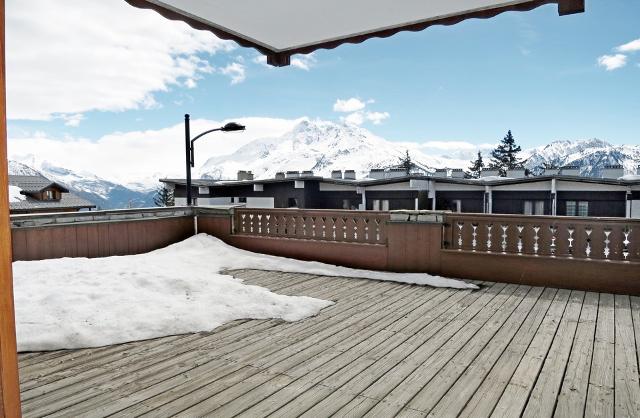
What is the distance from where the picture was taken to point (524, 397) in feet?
7.95

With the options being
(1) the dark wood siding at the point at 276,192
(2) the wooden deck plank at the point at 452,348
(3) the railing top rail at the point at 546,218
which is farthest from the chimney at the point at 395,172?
(2) the wooden deck plank at the point at 452,348

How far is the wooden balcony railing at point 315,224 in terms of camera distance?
6.46 meters

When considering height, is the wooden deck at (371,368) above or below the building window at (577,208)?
below

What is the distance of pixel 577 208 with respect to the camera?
17781 millimetres

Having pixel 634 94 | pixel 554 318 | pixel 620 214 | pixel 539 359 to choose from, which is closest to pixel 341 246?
pixel 554 318

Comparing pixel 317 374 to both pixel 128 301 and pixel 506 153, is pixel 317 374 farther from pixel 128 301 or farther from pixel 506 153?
pixel 506 153

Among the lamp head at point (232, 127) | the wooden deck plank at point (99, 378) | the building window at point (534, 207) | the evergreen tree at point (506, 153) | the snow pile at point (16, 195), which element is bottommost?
the wooden deck plank at point (99, 378)

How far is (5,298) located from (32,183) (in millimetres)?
41442

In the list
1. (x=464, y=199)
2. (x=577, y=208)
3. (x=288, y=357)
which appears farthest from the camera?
(x=464, y=199)

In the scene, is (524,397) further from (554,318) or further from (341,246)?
(341,246)

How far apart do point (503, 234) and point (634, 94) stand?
226335mm

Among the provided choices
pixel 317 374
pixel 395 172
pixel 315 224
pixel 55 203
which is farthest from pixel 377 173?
pixel 55 203

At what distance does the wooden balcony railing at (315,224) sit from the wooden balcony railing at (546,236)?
3.80 feet

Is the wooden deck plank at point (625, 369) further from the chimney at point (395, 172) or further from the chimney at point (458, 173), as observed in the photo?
the chimney at point (458, 173)
